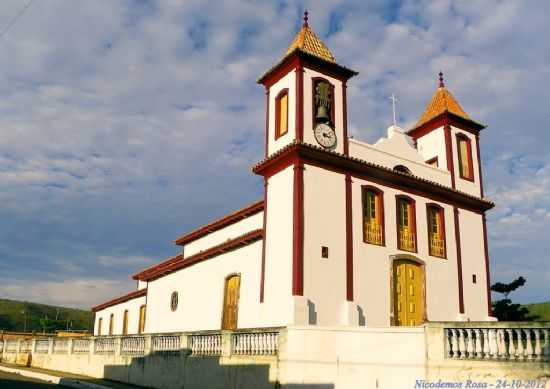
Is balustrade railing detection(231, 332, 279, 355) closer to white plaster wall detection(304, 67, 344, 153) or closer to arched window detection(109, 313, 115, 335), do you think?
white plaster wall detection(304, 67, 344, 153)

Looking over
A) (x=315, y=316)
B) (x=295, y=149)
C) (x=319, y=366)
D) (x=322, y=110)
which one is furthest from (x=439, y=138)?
(x=319, y=366)

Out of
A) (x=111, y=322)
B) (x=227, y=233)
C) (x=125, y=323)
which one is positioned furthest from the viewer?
(x=111, y=322)

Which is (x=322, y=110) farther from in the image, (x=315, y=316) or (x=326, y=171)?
(x=315, y=316)

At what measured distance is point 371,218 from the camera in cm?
1902

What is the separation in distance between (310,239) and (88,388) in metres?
7.64

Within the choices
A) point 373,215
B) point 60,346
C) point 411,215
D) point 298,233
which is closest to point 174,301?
point 60,346

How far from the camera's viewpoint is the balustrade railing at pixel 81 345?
20.6 m

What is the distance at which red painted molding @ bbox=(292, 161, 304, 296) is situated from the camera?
16.2m

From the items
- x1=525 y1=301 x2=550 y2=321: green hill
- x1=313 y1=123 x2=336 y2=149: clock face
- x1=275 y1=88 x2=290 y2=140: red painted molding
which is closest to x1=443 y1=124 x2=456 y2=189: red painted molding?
x1=313 y1=123 x2=336 y2=149: clock face

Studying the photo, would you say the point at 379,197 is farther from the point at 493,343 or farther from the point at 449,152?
the point at 493,343

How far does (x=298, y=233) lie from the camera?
16719 millimetres

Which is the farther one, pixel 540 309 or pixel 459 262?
pixel 540 309

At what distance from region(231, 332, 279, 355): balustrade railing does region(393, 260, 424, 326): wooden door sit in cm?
659

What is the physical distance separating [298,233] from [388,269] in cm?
394
